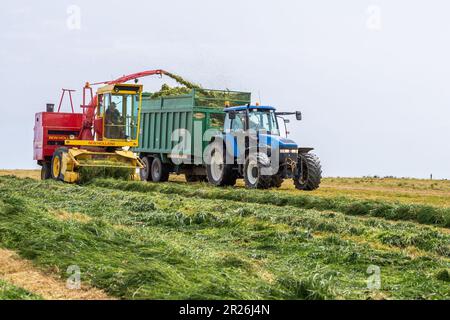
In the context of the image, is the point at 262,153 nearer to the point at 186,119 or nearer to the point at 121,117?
the point at 186,119

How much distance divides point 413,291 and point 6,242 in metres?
5.48

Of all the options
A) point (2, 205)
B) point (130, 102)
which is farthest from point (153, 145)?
point (2, 205)

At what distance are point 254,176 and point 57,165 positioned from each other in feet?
24.8

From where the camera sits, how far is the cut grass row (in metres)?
15.6

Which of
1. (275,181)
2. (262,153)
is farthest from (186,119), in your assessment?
(275,181)

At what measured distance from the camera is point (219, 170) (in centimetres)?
2423

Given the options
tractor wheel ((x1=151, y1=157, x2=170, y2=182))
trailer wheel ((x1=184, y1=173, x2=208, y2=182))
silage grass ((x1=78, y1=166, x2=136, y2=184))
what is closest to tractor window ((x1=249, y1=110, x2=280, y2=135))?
silage grass ((x1=78, y1=166, x2=136, y2=184))

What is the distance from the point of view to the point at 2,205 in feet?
44.3

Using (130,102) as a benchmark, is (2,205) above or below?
below

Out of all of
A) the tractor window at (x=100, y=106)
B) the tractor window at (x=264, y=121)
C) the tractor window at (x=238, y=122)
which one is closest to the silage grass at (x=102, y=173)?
the tractor window at (x=100, y=106)

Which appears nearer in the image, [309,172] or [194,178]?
[309,172]

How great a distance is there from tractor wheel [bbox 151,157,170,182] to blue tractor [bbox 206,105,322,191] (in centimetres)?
467

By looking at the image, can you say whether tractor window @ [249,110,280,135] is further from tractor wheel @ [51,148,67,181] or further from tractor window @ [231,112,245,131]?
tractor wheel @ [51,148,67,181]
